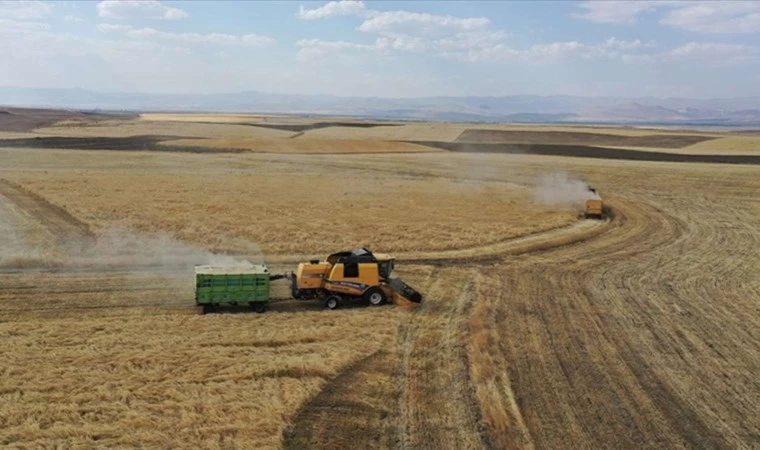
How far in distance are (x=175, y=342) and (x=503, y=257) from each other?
65.7ft

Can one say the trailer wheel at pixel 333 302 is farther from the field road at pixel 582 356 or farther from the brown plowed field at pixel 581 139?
the brown plowed field at pixel 581 139

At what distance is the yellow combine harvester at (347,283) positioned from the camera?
84.7 feet

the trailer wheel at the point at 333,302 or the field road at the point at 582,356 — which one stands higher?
the trailer wheel at the point at 333,302

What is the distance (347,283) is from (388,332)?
11.7 feet

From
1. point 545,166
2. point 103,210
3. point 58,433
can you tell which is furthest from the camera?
point 545,166

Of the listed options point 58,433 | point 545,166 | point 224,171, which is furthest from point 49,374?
point 545,166

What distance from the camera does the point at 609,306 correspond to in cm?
2683

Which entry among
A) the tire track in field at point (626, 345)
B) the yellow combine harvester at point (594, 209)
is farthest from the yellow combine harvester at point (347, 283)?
the yellow combine harvester at point (594, 209)

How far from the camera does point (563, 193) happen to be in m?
57.6

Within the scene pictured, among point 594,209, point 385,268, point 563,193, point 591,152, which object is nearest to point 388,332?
point 385,268

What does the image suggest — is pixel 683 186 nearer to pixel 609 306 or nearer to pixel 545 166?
pixel 545 166

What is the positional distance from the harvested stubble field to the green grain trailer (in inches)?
31.0

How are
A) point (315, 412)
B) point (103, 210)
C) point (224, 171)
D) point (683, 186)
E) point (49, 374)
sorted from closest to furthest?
1. point (315, 412)
2. point (49, 374)
3. point (103, 210)
4. point (683, 186)
5. point (224, 171)

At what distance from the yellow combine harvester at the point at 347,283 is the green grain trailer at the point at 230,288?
1.58m
